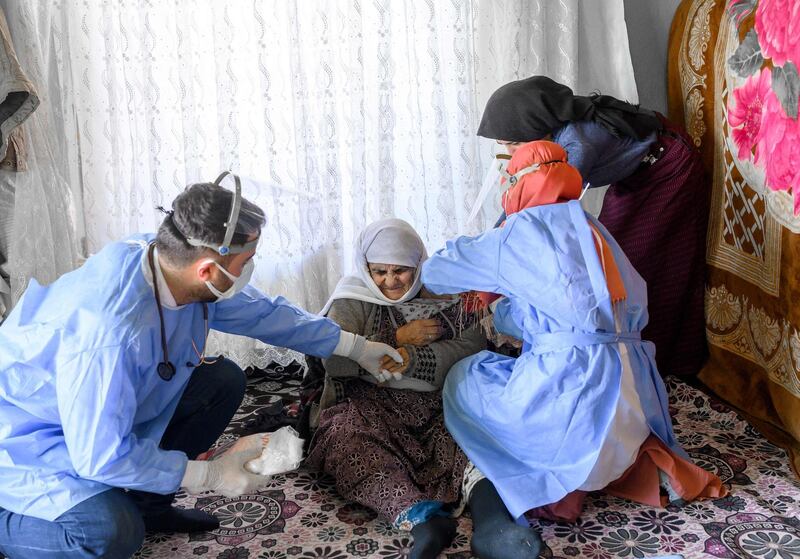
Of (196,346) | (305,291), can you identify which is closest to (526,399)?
(196,346)

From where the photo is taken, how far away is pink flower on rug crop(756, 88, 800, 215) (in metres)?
2.27

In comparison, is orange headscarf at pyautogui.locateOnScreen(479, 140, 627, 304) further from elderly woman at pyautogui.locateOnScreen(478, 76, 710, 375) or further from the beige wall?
the beige wall

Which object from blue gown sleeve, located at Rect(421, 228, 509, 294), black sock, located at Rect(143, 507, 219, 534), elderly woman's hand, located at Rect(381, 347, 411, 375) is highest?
blue gown sleeve, located at Rect(421, 228, 509, 294)

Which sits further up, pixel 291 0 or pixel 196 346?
pixel 291 0

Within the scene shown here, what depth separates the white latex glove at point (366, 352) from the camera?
2.21m

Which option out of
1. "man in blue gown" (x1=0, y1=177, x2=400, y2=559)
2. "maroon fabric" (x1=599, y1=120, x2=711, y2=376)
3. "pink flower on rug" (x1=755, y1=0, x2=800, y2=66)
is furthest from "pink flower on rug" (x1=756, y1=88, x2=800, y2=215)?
"man in blue gown" (x1=0, y1=177, x2=400, y2=559)

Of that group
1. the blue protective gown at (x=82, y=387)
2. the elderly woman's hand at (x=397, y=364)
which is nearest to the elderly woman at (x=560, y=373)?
the elderly woman's hand at (x=397, y=364)

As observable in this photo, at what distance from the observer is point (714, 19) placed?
2.82 metres

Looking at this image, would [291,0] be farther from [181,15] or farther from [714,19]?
[714,19]

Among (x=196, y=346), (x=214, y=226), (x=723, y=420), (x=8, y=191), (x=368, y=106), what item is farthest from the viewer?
(x=368, y=106)

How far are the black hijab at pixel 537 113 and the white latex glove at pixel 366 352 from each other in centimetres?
76

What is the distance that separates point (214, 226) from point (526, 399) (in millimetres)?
865

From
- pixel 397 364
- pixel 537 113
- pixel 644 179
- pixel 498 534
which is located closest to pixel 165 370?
pixel 397 364

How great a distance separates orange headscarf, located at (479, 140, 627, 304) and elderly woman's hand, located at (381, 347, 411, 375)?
526 millimetres
